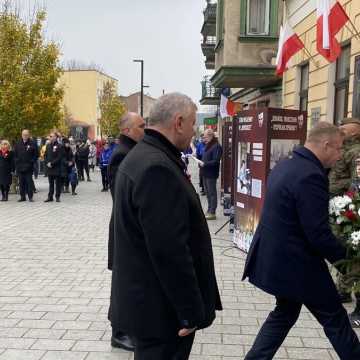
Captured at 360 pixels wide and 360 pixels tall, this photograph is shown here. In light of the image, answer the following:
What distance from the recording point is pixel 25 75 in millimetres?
14664

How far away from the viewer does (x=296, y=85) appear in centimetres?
1140

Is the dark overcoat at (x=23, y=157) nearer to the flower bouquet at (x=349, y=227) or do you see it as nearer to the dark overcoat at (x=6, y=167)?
the dark overcoat at (x=6, y=167)

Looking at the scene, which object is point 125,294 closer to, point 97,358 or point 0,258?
point 97,358

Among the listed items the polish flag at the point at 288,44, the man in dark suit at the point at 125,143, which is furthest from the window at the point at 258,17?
the man in dark suit at the point at 125,143

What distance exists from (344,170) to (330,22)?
2930mm

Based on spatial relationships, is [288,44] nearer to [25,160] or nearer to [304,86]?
[304,86]

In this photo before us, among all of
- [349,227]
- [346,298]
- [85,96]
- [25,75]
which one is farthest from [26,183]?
[85,96]

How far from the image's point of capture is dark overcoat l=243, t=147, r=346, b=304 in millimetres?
3016

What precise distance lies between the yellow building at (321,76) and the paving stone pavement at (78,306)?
122 inches

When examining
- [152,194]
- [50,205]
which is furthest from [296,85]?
[152,194]

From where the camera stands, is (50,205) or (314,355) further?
(50,205)

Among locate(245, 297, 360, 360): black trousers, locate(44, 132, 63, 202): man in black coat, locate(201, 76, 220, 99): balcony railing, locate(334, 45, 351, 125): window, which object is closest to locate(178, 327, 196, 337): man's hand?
locate(245, 297, 360, 360): black trousers

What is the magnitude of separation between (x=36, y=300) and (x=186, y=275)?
11.5 ft

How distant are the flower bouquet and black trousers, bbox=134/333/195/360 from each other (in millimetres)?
1816
